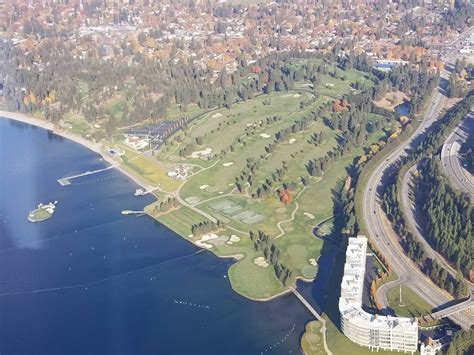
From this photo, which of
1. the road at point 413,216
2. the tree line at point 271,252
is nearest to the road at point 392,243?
the road at point 413,216

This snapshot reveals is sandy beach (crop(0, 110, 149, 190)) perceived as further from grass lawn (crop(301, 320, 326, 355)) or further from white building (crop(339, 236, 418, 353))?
white building (crop(339, 236, 418, 353))

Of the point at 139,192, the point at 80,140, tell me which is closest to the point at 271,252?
the point at 139,192

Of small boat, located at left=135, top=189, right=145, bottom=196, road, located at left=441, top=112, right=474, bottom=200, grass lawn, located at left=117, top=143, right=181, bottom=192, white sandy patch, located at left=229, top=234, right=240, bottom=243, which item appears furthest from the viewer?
grass lawn, located at left=117, top=143, right=181, bottom=192

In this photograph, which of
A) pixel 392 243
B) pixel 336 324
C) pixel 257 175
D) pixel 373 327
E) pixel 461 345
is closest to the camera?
pixel 461 345

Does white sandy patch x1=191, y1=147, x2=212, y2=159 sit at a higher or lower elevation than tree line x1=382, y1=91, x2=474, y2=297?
lower

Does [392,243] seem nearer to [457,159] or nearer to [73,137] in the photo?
[457,159]

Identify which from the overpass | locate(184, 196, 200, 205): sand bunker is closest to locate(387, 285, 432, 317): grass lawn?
the overpass
